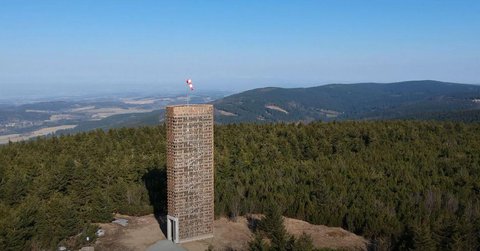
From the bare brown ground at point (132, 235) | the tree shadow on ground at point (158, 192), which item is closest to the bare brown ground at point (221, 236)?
the bare brown ground at point (132, 235)

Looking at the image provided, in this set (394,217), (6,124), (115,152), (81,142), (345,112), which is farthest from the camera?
(345,112)

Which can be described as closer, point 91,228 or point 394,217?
point 91,228

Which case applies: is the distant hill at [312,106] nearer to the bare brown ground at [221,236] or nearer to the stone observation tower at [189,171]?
the bare brown ground at [221,236]

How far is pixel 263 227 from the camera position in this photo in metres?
14.9

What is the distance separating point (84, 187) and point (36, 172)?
3469mm

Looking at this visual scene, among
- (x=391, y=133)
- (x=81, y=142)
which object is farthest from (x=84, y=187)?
(x=391, y=133)

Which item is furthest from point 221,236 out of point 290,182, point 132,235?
point 290,182

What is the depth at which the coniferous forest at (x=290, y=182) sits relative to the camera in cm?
1455

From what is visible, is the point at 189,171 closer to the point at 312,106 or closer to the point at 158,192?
the point at 158,192

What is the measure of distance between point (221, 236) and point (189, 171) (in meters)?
2.66

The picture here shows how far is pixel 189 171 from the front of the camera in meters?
14.0

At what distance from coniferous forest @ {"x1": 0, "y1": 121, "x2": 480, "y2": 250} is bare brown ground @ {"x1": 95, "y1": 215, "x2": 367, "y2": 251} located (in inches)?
19.6

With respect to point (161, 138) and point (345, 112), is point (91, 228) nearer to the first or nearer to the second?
point (161, 138)

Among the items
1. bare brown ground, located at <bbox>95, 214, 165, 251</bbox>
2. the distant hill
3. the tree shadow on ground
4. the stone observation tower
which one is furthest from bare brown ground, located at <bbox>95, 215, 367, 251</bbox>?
the distant hill
